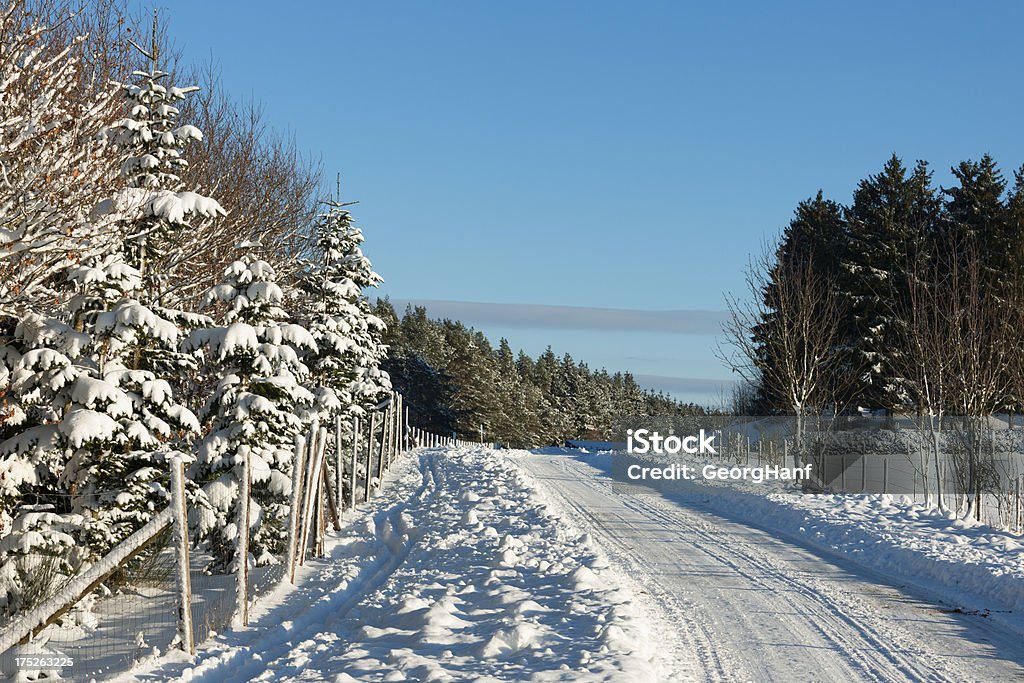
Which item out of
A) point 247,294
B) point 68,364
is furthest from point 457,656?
point 247,294

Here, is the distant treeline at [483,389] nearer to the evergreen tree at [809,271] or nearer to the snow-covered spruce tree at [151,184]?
the evergreen tree at [809,271]

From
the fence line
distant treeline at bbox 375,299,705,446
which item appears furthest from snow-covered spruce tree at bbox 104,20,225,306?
distant treeline at bbox 375,299,705,446

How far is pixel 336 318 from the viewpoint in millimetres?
25719

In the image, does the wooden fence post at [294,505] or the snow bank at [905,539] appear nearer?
the snow bank at [905,539]

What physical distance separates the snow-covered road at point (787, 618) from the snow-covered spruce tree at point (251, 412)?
564 cm

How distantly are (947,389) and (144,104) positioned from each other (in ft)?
77.0

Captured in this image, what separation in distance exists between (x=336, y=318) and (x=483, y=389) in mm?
51206

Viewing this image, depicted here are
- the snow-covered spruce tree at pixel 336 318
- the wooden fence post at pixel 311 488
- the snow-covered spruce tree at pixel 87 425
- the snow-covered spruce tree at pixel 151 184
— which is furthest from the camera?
the snow-covered spruce tree at pixel 336 318

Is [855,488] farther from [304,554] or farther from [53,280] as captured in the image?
Result: [53,280]

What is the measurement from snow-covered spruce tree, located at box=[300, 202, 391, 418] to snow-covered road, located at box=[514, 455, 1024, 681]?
33.3 feet

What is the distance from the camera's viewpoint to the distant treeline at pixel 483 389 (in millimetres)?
77500

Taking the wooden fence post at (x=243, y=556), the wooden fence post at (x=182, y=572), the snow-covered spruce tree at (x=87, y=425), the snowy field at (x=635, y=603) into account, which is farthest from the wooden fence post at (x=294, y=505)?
the wooden fence post at (x=182, y=572)

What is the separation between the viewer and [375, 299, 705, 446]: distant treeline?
77500 millimetres

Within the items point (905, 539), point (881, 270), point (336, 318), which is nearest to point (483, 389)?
point (881, 270)
